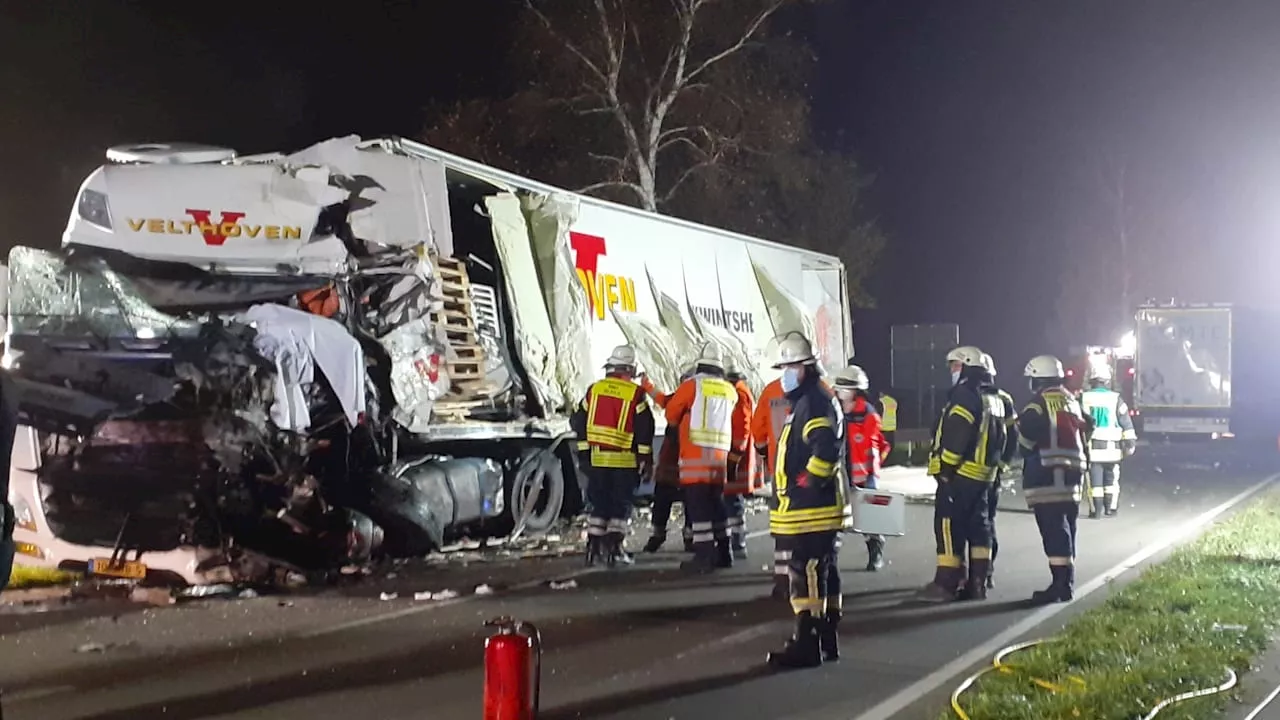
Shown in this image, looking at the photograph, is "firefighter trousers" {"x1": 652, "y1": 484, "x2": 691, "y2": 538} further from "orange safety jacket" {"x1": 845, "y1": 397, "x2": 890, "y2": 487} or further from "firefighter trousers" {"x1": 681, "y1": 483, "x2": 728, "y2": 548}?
"orange safety jacket" {"x1": 845, "y1": 397, "x2": 890, "y2": 487}

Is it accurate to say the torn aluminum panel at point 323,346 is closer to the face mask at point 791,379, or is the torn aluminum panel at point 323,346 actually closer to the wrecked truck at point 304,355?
the wrecked truck at point 304,355

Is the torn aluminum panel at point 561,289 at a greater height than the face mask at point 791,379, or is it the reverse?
the torn aluminum panel at point 561,289

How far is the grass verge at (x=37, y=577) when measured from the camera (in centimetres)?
902

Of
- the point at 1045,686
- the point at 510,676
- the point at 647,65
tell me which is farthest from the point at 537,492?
the point at 647,65

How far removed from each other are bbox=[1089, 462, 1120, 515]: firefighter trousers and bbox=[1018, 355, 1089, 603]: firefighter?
462 centimetres

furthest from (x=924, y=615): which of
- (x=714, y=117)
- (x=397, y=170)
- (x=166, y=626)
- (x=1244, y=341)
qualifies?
(x=1244, y=341)

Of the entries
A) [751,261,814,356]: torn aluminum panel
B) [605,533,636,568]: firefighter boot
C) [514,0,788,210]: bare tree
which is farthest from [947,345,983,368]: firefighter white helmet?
[514,0,788,210]: bare tree

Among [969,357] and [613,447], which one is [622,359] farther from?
[969,357]

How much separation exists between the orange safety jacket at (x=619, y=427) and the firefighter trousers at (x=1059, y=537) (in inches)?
124

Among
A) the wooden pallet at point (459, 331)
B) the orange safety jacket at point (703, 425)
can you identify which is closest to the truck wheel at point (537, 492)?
the wooden pallet at point (459, 331)

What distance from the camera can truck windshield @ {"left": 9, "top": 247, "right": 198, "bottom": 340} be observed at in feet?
28.4

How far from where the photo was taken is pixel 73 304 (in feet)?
29.2

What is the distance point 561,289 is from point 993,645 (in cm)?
588

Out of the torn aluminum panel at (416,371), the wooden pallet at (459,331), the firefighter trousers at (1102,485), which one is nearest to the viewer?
the torn aluminum panel at (416,371)
